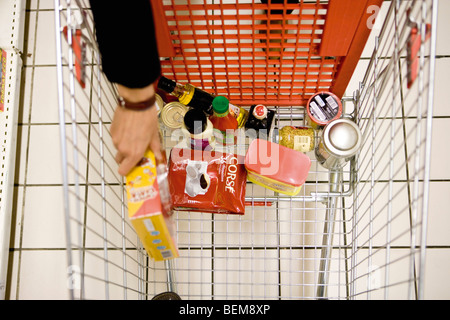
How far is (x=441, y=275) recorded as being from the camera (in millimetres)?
1457

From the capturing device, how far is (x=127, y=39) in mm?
716

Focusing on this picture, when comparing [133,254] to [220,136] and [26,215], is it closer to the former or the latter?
[26,215]

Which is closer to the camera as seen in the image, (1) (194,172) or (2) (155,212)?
(2) (155,212)

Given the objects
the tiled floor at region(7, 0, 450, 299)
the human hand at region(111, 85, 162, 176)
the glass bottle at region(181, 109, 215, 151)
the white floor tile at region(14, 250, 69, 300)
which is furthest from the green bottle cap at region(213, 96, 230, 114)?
the white floor tile at region(14, 250, 69, 300)

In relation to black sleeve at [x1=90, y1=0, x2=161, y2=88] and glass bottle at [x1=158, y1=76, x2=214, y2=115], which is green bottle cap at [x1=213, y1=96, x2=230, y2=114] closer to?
glass bottle at [x1=158, y1=76, x2=214, y2=115]

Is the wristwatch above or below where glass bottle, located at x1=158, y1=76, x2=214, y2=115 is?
below

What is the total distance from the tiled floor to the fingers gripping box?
0.50 metres

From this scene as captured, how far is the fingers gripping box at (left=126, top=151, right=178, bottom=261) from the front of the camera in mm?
854

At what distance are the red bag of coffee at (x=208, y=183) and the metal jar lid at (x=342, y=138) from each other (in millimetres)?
258

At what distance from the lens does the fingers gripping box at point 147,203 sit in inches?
33.6

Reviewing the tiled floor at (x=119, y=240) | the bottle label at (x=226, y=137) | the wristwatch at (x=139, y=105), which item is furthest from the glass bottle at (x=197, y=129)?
the tiled floor at (x=119, y=240)
